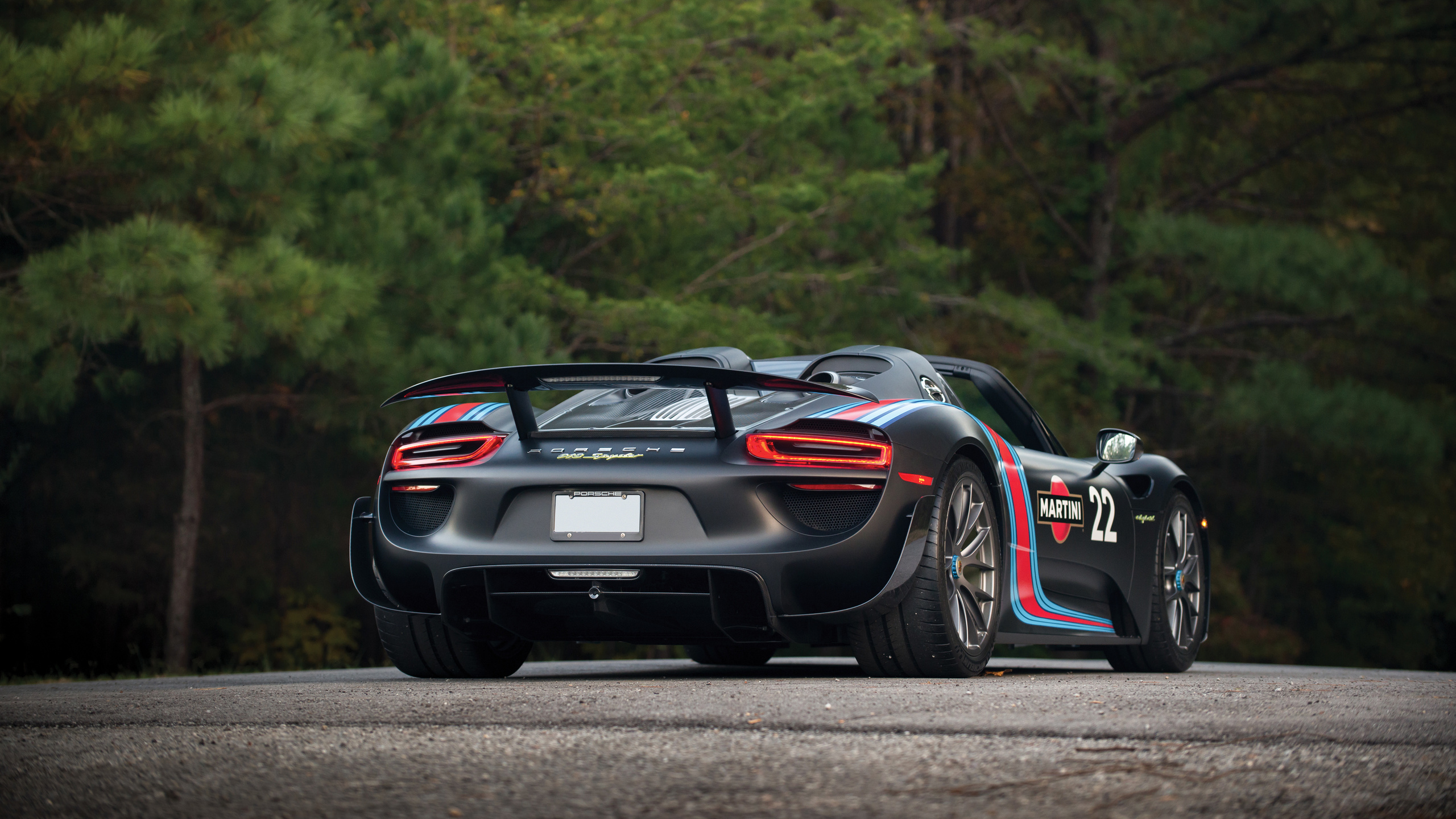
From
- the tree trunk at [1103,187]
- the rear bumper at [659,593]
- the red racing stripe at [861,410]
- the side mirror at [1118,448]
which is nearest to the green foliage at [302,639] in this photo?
the tree trunk at [1103,187]

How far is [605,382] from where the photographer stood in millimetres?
5250

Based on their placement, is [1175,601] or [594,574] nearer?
[594,574]

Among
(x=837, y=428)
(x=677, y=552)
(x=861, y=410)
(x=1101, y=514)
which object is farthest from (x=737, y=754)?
(x=1101, y=514)

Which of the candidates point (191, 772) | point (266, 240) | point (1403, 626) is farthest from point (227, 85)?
A: point (1403, 626)

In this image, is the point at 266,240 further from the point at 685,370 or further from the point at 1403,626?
the point at 1403,626

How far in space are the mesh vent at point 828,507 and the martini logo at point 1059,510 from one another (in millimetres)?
1342

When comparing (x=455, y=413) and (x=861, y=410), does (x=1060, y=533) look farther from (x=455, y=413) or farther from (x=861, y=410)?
(x=455, y=413)

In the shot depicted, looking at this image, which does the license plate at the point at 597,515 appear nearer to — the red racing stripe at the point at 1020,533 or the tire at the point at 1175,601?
the red racing stripe at the point at 1020,533

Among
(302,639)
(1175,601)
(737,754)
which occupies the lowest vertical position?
(302,639)

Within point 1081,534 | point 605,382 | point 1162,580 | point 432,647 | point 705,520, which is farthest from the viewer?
point 1162,580

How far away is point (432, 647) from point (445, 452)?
Result: 0.80 m

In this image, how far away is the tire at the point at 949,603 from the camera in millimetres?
5523

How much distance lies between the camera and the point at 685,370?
517cm

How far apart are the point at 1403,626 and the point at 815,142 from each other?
1602 centimetres
